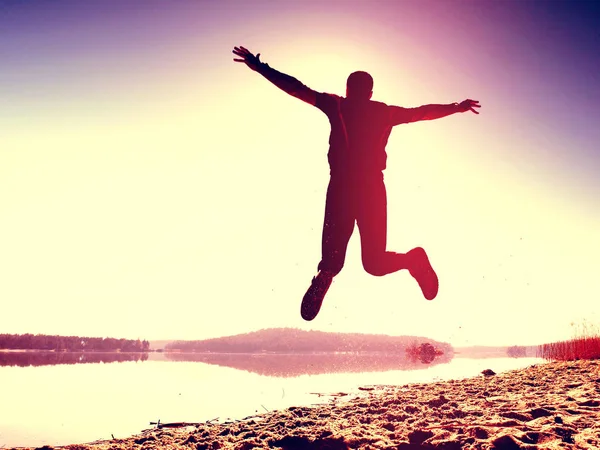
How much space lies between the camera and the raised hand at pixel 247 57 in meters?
4.01

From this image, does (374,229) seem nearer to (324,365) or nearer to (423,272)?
(423,272)

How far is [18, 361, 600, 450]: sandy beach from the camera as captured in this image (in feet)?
16.8

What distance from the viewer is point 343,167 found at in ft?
13.1

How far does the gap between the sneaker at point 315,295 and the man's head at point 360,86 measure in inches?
71.0

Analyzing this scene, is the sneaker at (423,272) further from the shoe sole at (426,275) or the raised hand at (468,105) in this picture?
the raised hand at (468,105)

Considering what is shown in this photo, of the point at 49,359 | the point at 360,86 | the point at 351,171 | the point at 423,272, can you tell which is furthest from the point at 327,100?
the point at 49,359

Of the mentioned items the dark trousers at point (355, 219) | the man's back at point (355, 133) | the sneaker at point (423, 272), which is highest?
the man's back at point (355, 133)

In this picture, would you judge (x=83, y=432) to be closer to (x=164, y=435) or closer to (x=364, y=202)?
(x=164, y=435)

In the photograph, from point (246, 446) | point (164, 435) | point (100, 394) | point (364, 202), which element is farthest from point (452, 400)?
point (100, 394)

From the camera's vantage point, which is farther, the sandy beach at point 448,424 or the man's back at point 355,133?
the sandy beach at point 448,424

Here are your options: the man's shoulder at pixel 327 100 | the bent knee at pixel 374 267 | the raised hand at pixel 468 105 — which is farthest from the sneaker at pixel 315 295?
the raised hand at pixel 468 105

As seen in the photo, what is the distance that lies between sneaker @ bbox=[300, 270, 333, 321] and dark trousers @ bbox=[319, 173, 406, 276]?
0.28ft

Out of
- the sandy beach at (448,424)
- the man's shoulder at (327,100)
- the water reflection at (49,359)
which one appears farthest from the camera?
the water reflection at (49,359)

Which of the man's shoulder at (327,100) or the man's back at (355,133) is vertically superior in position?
the man's shoulder at (327,100)
